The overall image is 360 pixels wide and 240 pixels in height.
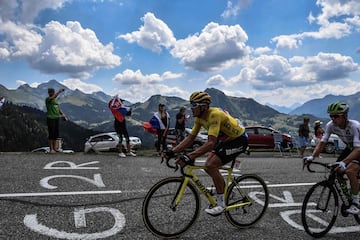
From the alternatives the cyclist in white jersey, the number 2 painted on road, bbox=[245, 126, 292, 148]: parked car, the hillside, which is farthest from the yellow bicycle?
the hillside

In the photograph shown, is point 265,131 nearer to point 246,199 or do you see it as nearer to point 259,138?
point 259,138

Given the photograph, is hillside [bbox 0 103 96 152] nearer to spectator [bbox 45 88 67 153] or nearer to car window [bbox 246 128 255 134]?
car window [bbox 246 128 255 134]

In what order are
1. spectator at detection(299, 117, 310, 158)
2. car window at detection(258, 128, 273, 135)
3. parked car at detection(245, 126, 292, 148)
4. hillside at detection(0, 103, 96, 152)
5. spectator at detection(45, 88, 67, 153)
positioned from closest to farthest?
spectator at detection(45, 88, 67, 153)
spectator at detection(299, 117, 310, 158)
parked car at detection(245, 126, 292, 148)
car window at detection(258, 128, 273, 135)
hillside at detection(0, 103, 96, 152)

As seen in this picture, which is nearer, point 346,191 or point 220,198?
point 220,198

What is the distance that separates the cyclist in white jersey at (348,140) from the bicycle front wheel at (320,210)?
340mm

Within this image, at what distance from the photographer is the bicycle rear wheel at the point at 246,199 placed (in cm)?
560

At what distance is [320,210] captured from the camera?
213 inches

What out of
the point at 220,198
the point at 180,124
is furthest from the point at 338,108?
the point at 180,124

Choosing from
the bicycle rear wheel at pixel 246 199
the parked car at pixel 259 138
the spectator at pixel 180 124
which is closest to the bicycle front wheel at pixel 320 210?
the bicycle rear wheel at pixel 246 199

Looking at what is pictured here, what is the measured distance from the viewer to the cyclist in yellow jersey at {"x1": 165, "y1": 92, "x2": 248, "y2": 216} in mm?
5016

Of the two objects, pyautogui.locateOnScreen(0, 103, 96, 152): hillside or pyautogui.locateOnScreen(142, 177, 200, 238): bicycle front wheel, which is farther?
pyautogui.locateOnScreen(0, 103, 96, 152): hillside

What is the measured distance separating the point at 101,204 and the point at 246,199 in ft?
9.68

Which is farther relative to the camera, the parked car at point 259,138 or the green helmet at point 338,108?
the parked car at point 259,138

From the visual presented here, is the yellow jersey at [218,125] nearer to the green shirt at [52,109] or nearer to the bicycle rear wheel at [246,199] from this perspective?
the bicycle rear wheel at [246,199]
